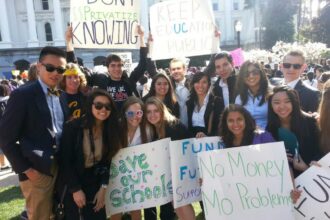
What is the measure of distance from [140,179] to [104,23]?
2.59 metres

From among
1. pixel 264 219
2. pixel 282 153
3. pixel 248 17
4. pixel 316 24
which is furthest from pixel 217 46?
pixel 248 17

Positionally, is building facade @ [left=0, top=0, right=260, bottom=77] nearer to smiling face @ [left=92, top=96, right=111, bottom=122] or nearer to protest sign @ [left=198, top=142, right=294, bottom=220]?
smiling face @ [left=92, top=96, right=111, bottom=122]

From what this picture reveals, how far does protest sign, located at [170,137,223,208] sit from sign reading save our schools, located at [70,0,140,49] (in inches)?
87.6

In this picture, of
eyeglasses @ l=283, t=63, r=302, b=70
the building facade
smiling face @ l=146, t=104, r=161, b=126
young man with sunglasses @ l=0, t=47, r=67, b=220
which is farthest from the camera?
the building facade

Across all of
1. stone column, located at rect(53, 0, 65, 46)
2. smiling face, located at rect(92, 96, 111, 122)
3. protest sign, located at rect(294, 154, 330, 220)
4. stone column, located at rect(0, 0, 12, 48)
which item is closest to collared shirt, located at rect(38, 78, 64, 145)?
smiling face, located at rect(92, 96, 111, 122)

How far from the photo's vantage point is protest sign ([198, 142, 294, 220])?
11.5ft

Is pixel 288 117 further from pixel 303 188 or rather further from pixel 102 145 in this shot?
pixel 102 145

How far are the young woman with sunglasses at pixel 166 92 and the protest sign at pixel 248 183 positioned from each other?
1.20 meters

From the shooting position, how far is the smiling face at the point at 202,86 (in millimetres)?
4496

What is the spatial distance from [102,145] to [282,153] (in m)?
1.76

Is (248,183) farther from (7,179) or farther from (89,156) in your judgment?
(7,179)

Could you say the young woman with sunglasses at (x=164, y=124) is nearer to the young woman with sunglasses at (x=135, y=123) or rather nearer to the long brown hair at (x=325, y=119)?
the young woman with sunglasses at (x=135, y=123)

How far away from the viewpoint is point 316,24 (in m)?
44.9

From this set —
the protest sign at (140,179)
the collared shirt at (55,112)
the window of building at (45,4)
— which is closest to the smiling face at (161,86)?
the protest sign at (140,179)
